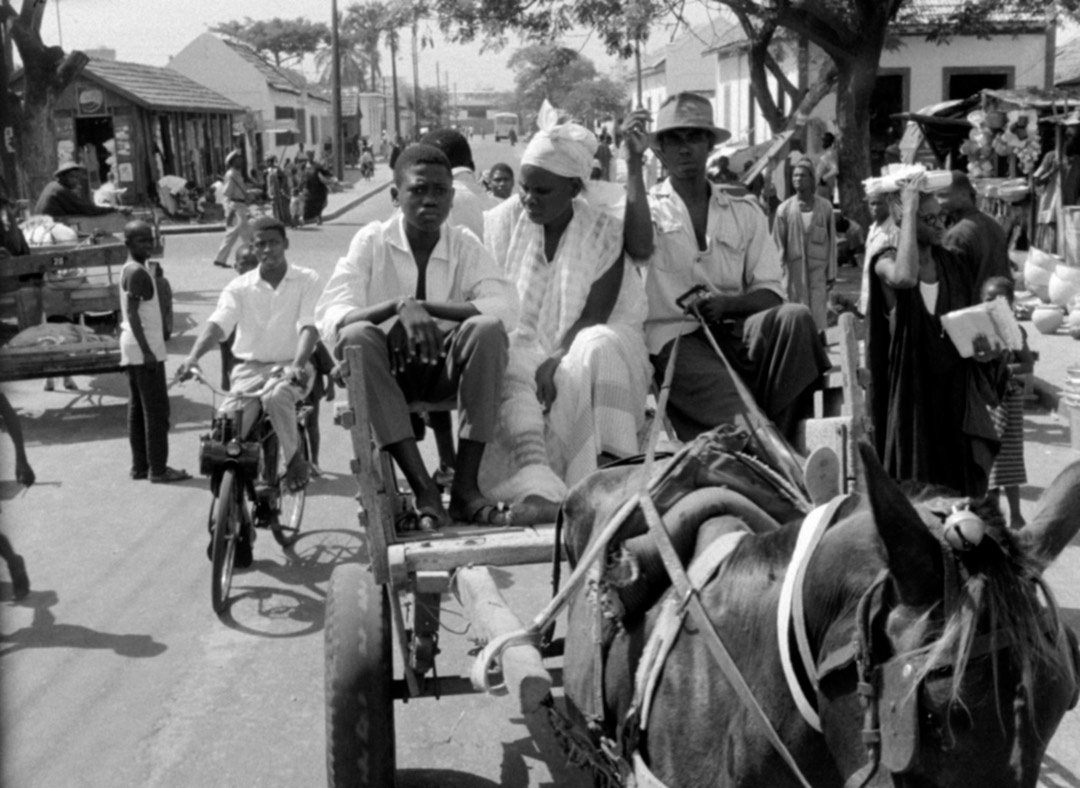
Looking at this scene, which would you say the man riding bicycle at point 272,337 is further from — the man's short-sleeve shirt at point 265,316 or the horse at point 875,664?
the horse at point 875,664

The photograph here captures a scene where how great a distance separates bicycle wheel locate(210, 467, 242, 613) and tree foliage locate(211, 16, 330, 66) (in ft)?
324

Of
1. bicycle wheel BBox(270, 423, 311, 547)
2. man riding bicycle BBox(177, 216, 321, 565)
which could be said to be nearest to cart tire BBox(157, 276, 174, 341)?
man riding bicycle BBox(177, 216, 321, 565)

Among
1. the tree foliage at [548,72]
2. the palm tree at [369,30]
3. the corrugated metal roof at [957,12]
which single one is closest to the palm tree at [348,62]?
the palm tree at [369,30]

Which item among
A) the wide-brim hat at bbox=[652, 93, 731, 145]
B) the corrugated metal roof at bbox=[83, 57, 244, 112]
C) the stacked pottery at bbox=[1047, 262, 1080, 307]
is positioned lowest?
the stacked pottery at bbox=[1047, 262, 1080, 307]

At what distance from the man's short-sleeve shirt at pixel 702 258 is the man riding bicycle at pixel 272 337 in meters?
3.03

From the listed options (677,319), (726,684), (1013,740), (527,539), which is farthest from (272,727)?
(1013,740)

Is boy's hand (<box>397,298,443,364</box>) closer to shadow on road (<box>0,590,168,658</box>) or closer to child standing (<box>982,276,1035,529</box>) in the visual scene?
shadow on road (<box>0,590,168,658</box>)

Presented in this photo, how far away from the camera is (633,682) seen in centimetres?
302

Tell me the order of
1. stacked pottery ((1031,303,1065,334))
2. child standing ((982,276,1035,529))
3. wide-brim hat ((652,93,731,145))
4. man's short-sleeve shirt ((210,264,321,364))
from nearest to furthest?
wide-brim hat ((652,93,731,145)) < child standing ((982,276,1035,529)) < man's short-sleeve shirt ((210,264,321,364)) < stacked pottery ((1031,303,1065,334))

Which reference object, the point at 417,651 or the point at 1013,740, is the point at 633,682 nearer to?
the point at 1013,740

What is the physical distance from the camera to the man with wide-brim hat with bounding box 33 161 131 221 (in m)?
16.5

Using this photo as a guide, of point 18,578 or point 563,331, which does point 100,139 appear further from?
point 563,331

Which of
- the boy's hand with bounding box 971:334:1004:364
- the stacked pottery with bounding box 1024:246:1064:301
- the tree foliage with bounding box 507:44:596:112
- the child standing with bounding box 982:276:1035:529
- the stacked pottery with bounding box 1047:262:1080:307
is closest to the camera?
the boy's hand with bounding box 971:334:1004:364

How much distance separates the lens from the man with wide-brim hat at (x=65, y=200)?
54.2 ft
